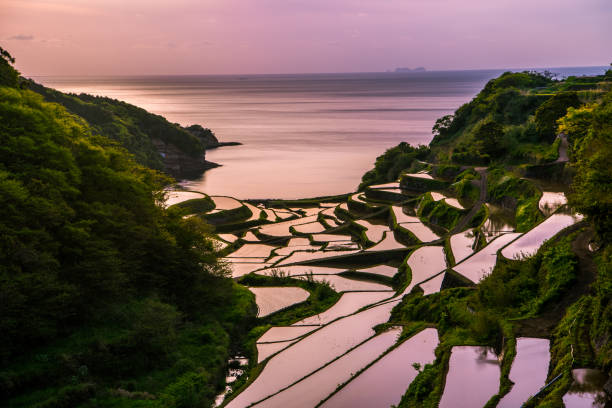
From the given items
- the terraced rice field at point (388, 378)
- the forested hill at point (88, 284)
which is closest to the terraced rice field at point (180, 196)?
the forested hill at point (88, 284)

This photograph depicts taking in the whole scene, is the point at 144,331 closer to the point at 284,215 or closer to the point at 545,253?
the point at 545,253

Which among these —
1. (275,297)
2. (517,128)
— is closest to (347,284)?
(275,297)

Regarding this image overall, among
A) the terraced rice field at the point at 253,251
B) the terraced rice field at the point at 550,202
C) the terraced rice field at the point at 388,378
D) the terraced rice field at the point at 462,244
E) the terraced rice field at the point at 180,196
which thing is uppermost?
the terraced rice field at the point at 550,202

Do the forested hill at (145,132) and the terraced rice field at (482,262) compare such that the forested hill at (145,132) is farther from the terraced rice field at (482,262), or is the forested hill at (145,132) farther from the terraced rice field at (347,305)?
the terraced rice field at (482,262)

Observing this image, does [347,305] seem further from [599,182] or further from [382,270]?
[599,182]

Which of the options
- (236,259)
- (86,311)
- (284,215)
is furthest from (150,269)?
(284,215)

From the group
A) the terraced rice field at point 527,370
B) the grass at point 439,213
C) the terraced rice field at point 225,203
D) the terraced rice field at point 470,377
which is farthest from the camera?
the terraced rice field at point 225,203
